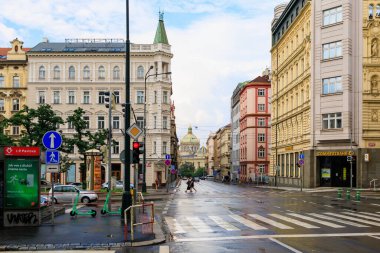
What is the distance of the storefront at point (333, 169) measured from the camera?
53.4m

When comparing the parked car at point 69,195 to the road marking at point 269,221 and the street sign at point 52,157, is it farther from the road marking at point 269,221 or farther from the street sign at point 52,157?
the street sign at point 52,157

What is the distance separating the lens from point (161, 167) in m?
70.4

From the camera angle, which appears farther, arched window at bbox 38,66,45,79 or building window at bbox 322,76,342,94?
arched window at bbox 38,66,45,79

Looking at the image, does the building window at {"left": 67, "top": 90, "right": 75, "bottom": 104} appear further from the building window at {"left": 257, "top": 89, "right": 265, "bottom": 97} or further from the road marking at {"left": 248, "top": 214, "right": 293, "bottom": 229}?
the road marking at {"left": 248, "top": 214, "right": 293, "bottom": 229}

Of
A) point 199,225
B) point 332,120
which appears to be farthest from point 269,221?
point 332,120

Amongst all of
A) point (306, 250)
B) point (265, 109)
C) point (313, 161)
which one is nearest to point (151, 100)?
point (313, 161)

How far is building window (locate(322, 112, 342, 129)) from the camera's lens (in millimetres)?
52000

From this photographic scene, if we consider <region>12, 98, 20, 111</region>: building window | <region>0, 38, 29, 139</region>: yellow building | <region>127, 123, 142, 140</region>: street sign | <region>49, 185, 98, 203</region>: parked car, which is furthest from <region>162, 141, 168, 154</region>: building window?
<region>127, 123, 142, 140</region>: street sign

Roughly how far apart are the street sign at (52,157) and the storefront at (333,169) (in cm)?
4002

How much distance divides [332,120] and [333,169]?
5.43 m

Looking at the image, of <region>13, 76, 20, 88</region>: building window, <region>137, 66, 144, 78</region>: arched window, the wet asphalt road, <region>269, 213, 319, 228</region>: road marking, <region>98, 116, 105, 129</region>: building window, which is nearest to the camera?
the wet asphalt road

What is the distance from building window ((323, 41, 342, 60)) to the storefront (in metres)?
9.94

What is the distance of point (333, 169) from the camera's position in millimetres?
54281

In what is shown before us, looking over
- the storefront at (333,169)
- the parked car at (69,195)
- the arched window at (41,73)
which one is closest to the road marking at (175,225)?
the parked car at (69,195)
